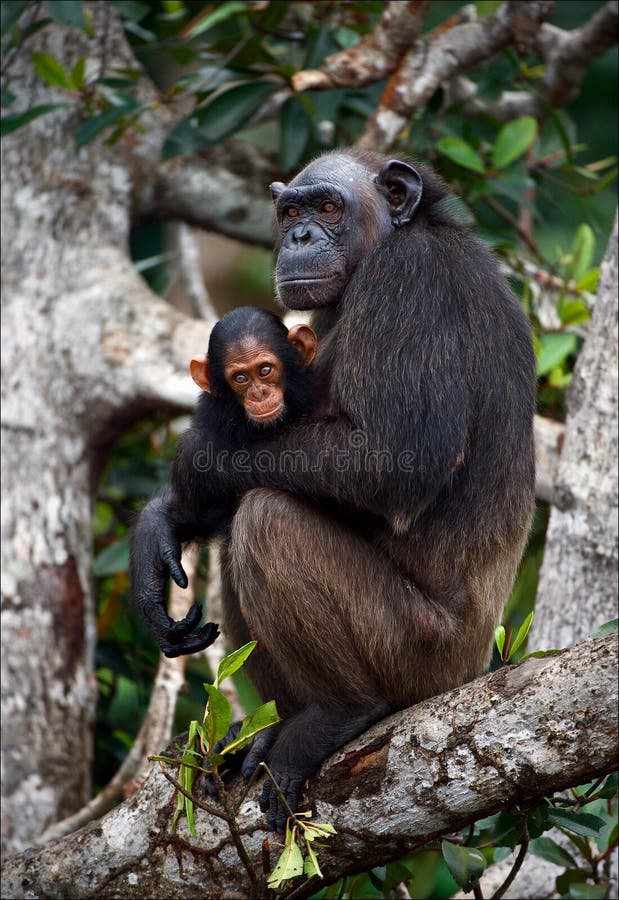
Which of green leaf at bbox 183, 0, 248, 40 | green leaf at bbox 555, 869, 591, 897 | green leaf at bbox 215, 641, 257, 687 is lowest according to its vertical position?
green leaf at bbox 555, 869, 591, 897

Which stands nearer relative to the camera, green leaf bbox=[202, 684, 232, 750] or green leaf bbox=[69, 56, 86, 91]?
green leaf bbox=[202, 684, 232, 750]

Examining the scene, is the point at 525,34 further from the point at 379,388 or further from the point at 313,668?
the point at 313,668

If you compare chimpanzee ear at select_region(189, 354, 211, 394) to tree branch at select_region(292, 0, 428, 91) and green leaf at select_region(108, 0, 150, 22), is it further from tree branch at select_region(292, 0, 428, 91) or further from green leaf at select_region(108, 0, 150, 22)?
green leaf at select_region(108, 0, 150, 22)

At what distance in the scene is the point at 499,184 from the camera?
663 cm

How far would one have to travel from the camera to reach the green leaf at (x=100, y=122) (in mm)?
6203

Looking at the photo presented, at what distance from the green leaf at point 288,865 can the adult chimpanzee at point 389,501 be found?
294 millimetres

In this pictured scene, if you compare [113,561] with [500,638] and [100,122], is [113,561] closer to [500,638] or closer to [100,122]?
[100,122]

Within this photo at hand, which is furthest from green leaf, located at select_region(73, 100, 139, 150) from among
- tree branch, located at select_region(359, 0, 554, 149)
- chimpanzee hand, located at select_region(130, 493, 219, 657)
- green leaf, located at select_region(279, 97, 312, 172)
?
chimpanzee hand, located at select_region(130, 493, 219, 657)

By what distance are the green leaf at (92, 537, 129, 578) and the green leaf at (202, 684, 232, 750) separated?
293cm

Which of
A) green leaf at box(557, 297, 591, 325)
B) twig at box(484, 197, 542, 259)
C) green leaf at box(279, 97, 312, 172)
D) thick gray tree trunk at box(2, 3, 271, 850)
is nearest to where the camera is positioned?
thick gray tree trunk at box(2, 3, 271, 850)

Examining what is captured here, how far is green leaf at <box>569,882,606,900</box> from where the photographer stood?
406 centimetres

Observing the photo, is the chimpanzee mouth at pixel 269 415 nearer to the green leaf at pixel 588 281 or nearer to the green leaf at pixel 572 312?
the green leaf at pixel 572 312

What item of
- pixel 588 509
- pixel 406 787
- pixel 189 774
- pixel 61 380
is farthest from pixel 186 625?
pixel 61 380

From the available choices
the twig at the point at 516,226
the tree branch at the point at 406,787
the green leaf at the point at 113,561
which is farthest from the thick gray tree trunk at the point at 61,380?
the twig at the point at 516,226
